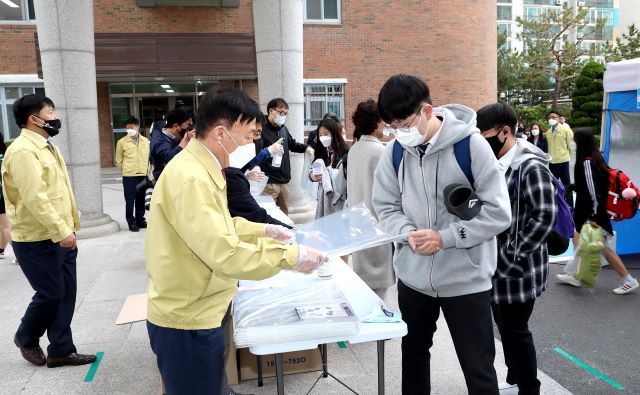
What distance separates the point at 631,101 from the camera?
593cm

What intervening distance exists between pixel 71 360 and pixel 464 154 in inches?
124

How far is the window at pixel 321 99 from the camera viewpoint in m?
18.8

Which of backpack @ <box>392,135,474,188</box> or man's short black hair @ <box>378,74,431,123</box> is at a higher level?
man's short black hair @ <box>378,74,431,123</box>

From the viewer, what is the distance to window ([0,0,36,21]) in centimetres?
1698

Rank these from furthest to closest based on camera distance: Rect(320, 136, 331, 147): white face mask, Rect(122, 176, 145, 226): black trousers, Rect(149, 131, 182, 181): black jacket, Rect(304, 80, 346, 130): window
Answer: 1. Rect(304, 80, 346, 130): window
2. Rect(122, 176, 145, 226): black trousers
3. Rect(320, 136, 331, 147): white face mask
4. Rect(149, 131, 182, 181): black jacket

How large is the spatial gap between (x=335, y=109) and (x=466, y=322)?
56.3 feet

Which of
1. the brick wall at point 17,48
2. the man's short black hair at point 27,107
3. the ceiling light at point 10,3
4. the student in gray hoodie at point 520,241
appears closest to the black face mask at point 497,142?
the student in gray hoodie at point 520,241

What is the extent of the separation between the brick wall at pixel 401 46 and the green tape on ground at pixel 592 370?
15.6 metres

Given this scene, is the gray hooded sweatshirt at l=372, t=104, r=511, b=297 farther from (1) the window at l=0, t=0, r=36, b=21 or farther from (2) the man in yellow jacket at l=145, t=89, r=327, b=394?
(1) the window at l=0, t=0, r=36, b=21

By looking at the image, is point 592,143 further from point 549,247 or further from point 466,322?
point 466,322

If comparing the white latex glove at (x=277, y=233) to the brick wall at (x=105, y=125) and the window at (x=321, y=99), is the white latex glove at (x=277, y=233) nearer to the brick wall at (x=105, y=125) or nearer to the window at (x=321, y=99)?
the window at (x=321, y=99)

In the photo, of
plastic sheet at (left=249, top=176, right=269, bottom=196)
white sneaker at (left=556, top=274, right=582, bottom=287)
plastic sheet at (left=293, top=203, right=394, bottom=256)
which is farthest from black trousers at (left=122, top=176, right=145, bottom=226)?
plastic sheet at (left=293, top=203, right=394, bottom=256)

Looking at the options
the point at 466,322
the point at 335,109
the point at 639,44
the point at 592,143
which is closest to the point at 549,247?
the point at 466,322

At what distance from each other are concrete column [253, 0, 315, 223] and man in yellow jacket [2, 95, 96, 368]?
16.1 feet
